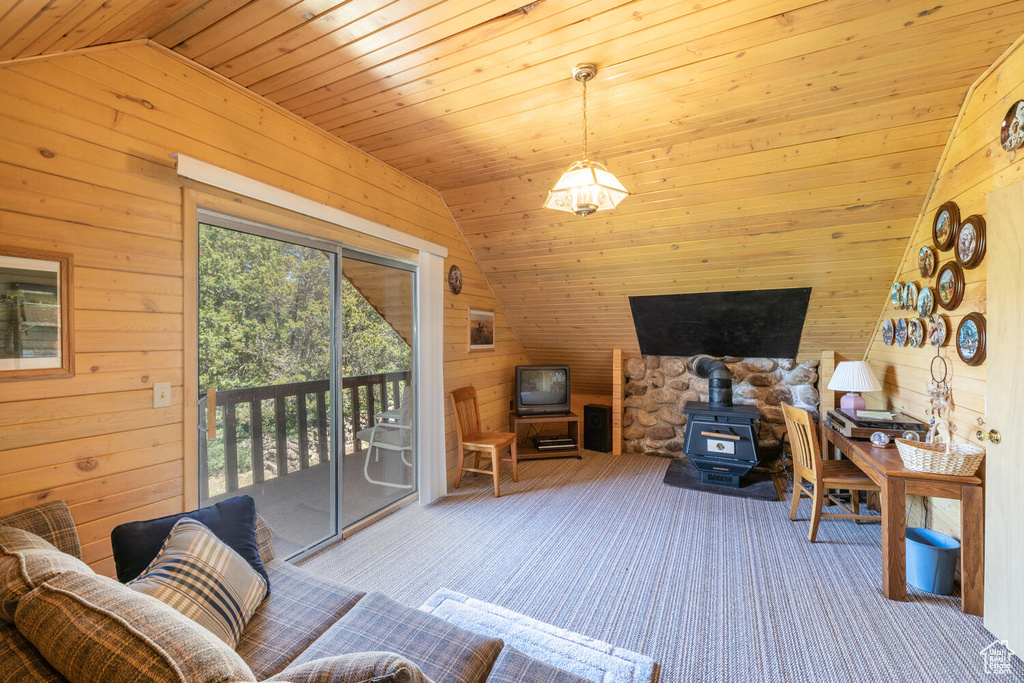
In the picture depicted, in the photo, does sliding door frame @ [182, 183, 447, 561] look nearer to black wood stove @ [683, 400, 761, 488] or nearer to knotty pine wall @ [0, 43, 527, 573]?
knotty pine wall @ [0, 43, 527, 573]

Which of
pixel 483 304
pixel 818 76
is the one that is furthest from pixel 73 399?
pixel 818 76

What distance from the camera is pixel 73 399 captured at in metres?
1.70

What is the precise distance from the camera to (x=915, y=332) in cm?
295

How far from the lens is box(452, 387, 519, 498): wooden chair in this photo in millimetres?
3762

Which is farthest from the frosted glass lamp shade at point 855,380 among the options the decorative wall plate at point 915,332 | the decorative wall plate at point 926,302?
the decorative wall plate at point 926,302

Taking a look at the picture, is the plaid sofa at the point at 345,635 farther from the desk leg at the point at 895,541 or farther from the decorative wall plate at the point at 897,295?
the decorative wall plate at the point at 897,295

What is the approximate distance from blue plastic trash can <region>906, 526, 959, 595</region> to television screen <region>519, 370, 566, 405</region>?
9.70ft

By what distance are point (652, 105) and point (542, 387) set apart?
298 centimetres

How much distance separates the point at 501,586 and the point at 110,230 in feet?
8.01

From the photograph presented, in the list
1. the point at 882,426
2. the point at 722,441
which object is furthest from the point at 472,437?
the point at 882,426

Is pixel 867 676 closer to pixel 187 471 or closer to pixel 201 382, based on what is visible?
pixel 187 471

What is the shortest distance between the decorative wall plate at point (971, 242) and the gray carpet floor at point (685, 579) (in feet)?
5.63

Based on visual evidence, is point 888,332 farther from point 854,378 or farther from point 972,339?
point 972,339

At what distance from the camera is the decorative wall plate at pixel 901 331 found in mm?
3162
